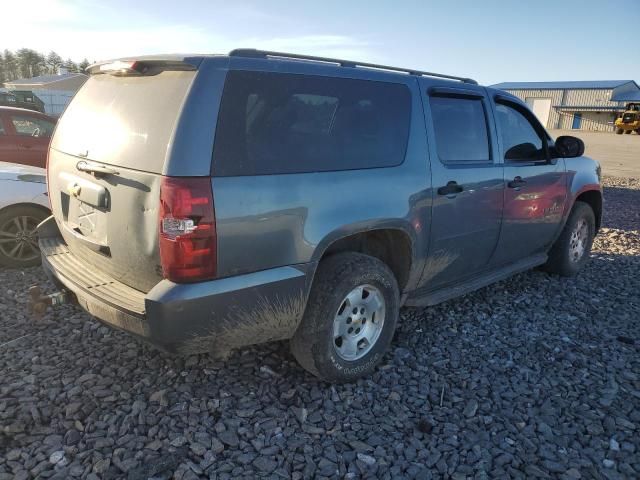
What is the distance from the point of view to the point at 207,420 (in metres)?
2.75

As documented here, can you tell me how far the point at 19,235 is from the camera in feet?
Result: 16.1

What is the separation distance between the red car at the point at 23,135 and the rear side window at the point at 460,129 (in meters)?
6.61

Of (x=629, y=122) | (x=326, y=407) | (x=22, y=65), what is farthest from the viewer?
(x=22, y=65)

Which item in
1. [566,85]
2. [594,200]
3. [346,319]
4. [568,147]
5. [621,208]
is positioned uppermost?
[566,85]

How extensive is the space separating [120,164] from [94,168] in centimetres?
23

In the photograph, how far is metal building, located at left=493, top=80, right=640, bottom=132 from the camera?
2420 inches

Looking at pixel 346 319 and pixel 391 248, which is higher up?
pixel 391 248

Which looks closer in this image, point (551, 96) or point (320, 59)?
point (320, 59)

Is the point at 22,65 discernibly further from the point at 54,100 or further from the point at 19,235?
the point at 19,235

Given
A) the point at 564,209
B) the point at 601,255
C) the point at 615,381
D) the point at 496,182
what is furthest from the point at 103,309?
the point at 601,255

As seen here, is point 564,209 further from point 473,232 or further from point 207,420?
point 207,420

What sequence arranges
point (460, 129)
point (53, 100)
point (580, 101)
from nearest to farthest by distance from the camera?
point (460, 129)
point (53, 100)
point (580, 101)

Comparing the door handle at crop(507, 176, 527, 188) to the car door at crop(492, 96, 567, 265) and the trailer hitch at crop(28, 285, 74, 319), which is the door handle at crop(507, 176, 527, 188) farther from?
the trailer hitch at crop(28, 285, 74, 319)

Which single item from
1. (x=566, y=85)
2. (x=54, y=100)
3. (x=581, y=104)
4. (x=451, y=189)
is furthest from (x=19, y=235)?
(x=566, y=85)
